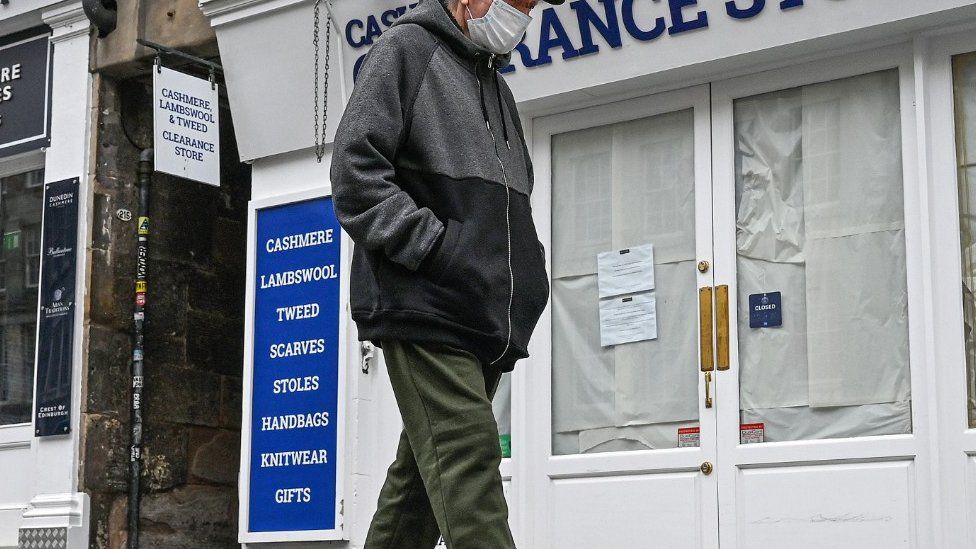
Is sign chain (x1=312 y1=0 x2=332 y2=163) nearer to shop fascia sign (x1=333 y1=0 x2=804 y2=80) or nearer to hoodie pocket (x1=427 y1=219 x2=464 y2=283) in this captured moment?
shop fascia sign (x1=333 y1=0 x2=804 y2=80)

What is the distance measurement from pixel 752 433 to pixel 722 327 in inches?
19.9

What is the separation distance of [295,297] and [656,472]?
247cm

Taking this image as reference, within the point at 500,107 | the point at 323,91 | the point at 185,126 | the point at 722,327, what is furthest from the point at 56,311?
the point at 500,107

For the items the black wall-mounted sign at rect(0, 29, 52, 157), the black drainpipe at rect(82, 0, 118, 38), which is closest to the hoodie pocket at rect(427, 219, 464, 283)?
the black drainpipe at rect(82, 0, 118, 38)

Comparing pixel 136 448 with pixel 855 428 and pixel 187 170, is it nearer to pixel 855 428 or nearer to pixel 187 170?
pixel 187 170

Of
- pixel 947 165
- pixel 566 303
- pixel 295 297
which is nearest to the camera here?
pixel 947 165

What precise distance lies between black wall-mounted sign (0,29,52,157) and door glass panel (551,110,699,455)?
12.3 ft

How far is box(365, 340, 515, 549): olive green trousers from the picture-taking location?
11.9ft

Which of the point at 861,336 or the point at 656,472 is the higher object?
the point at 861,336

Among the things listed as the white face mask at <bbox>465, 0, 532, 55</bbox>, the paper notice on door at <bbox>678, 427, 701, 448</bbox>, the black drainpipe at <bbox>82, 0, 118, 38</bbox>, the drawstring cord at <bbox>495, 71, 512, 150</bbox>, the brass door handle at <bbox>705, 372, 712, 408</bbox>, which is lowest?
the paper notice on door at <bbox>678, 427, 701, 448</bbox>

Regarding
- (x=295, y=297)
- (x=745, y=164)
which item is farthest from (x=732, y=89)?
(x=295, y=297)

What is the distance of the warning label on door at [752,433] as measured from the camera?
6.65 metres

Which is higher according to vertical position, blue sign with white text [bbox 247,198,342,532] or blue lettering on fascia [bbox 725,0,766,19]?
blue lettering on fascia [bbox 725,0,766,19]

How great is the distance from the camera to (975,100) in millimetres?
6344
